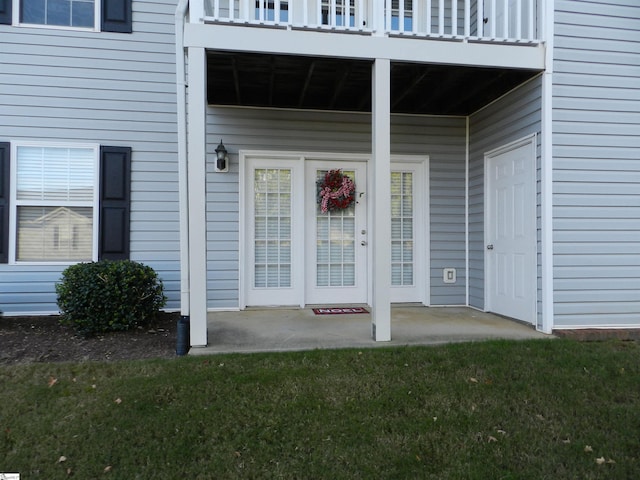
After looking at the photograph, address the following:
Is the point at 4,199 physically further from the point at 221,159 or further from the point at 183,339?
the point at 183,339

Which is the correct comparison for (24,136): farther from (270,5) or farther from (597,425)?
(597,425)

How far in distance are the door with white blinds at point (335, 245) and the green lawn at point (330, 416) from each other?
2077 mm

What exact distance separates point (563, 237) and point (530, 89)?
5.14 ft

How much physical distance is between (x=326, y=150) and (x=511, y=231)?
8.03 ft

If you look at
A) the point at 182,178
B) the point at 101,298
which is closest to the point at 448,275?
the point at 182,178

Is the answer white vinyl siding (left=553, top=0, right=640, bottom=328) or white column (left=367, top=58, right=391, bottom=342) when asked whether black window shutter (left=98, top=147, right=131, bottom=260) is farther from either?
white vinyl siding (left=553, top=0, right=640, bottom=328)

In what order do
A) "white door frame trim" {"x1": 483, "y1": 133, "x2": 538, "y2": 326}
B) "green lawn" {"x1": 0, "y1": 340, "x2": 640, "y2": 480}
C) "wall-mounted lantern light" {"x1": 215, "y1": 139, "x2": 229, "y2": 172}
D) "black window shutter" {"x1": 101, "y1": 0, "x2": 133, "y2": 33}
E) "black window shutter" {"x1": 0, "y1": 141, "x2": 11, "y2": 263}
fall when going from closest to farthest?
"green lawn" {"x1": 0, "y1": 340, "x2": 640, "y2": 480}
"white door frame trim" {"x1": 483, "y1": 133, "x2": 538, "y2": 326}
"black window shutter" {"x1": 0, "y1": 141, "x2": 11, "y2": 263}
"black window shutter" {"x1": 101, "y1": 0, "x2": 133, "y2": 33}
"wall-mounted lantern light" {"x1": 215, "y1": 139, "x2": 229, "y2": 172}

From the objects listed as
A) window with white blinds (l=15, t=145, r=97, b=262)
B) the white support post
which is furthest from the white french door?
window with white blinds (l=15, t=145, r=97, b=262)

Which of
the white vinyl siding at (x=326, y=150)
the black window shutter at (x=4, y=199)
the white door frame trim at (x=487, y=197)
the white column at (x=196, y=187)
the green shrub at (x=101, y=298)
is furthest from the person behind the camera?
the white vinyl siding at (x=326, y=150)

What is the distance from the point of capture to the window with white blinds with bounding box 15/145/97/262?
15.8ft

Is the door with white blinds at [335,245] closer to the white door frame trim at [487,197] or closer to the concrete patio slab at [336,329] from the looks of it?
→ the concrete patio slab at [336,329]

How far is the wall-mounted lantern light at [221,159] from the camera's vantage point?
4.99 meters

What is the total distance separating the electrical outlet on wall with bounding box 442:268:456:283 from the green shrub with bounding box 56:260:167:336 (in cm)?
371

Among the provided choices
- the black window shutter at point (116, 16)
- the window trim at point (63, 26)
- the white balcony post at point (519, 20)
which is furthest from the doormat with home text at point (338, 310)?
the window trim at point (63, 26)
